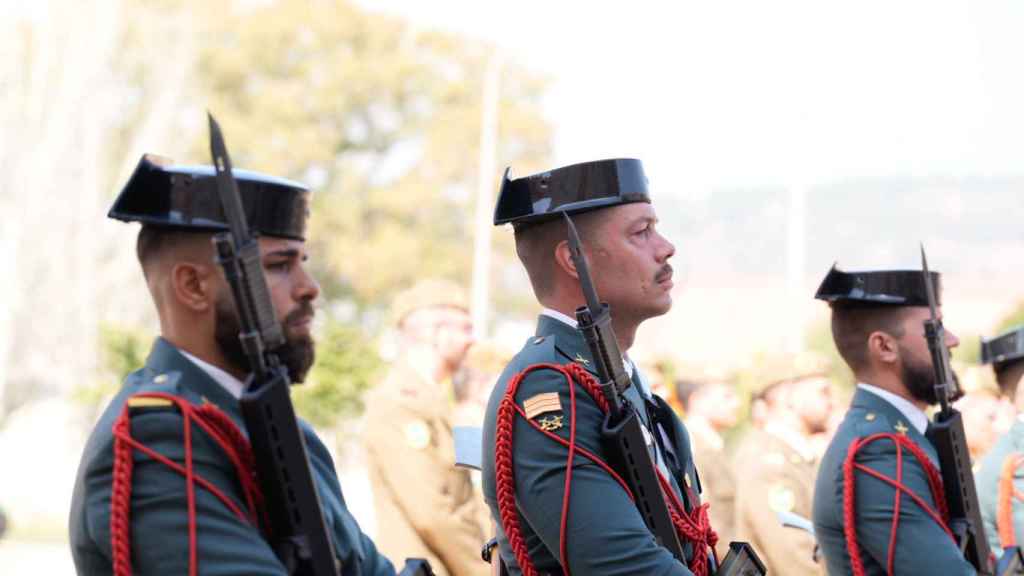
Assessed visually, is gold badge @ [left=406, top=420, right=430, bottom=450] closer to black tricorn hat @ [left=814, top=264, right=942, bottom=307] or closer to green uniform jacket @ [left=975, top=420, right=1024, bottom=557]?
green uniform jacket @ [left=975, top=420, right=1024, bottom=557]

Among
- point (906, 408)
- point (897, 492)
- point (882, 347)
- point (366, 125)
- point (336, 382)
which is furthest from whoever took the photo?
point (366, 125)

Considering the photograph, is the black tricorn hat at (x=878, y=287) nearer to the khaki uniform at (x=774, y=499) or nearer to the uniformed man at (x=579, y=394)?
the uniformed man at (x=579, y=394)

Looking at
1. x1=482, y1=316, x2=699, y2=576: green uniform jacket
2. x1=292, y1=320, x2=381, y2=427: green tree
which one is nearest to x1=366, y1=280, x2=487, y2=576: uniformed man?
x1=482, y1=316, x2=699, y2=576: green uniform jacket

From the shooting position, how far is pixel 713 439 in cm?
911

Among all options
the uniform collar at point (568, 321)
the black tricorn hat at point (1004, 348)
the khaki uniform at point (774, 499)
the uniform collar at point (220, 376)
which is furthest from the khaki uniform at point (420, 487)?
the uniform collar at point (220, 376)

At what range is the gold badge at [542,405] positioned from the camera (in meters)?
3.38

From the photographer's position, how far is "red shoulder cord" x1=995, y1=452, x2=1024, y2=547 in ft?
19.6

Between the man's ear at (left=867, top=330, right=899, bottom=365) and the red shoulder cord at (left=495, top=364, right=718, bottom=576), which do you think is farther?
the man's ear at (left=867, top=330, right=899, bottom=365)

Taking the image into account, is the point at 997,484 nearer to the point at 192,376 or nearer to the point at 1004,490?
the point at 1004,490

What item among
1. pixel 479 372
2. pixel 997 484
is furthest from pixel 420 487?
pixel 997 484

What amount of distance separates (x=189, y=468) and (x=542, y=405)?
3.29 feet

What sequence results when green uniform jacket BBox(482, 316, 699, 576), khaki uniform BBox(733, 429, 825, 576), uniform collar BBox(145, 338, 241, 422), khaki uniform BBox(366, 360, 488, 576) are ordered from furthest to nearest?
khaki uniform BBox(733, 429, 825, 576), khaki uniform BBox(366, 360, 488, 576), green uniform jacket BBox(482, 316, 699, 576), uniform collar BBox(145, 338, 241, 422)

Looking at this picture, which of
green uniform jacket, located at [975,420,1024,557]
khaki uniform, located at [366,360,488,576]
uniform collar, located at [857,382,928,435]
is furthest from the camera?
khaki uniform, located at [366,360,488,576]

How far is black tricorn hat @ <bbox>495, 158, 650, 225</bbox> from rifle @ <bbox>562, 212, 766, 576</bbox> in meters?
0.23
